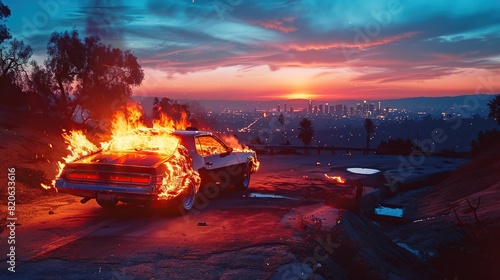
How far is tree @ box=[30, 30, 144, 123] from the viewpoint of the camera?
34.4 m

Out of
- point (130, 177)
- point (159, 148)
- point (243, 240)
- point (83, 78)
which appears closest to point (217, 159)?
point (159, 148)

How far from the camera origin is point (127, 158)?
9.62 metres

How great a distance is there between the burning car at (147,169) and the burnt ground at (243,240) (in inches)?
21.0

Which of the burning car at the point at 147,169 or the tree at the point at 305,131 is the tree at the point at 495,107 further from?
the burning car at the point at 147,169

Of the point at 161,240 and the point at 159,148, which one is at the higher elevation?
the point at 159,148

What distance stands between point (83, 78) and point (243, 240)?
30.8 meters

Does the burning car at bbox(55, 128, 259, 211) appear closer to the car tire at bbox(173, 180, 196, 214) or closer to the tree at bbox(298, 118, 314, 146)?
the car tire at bbox(173, 180, 196, 214)

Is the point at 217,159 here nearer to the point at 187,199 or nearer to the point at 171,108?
the point at 187,199

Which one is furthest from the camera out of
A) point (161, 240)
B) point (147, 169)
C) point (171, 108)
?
point (171, 108)

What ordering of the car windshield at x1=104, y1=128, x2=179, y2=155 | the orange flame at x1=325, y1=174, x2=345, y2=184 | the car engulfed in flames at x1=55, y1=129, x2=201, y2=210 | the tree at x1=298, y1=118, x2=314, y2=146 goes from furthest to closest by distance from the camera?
the tree at x1=298, y1=118, x2=314, y2=146 < the orange flame at x1=325, y1=174, x2=345, y2=184 < the car windshield at x1=104, y1=128, x2=179, y2=155 < the car engulfed in flames at x1=55, y1=129, x2=201, y2=210

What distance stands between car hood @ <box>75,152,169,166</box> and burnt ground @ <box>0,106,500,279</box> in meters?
1.13

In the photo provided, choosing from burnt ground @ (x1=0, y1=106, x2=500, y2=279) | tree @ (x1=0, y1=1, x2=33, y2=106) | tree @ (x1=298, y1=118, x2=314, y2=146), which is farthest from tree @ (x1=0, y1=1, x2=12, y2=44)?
tree @ (x1=298, y1=118, x2=314, y2=146)

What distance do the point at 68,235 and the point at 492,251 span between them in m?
7.72

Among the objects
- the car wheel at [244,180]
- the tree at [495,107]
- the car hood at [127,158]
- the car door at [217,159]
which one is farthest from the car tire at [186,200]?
the tree at [495,107]
